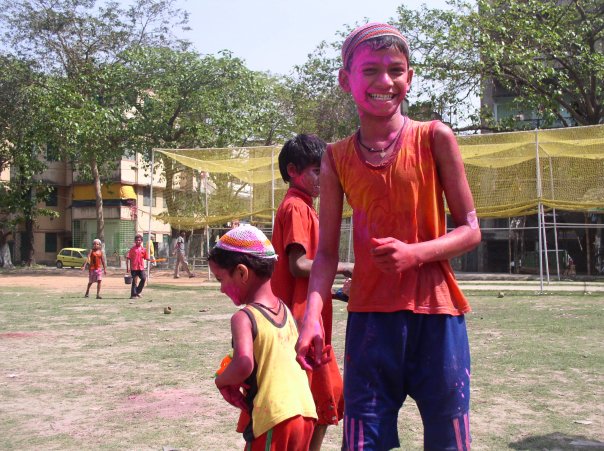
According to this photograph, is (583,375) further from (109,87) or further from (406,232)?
(109,87)

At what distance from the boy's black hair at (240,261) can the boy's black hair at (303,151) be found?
2.96 feet

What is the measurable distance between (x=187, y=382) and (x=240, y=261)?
387 centimetres

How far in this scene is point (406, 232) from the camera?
2328 mm

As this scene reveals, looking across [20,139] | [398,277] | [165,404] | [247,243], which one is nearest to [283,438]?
[247,243]

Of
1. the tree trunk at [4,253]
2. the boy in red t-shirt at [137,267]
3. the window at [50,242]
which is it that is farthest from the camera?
the window at [50,242]

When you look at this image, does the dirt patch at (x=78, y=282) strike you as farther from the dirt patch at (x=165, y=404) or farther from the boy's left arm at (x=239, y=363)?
the boy's left arm at (x=239, y=363)

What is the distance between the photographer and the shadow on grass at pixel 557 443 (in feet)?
14.2

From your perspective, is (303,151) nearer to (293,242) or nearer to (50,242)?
(293,242)

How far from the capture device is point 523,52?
22.6 meters

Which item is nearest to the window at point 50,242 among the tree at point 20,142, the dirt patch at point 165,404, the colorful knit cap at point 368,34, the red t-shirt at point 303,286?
the tree at point 20,142

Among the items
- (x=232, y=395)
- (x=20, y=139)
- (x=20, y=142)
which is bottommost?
(x=232, y=395)

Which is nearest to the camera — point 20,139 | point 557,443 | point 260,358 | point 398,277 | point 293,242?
point 398,277

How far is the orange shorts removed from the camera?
282 centimetres

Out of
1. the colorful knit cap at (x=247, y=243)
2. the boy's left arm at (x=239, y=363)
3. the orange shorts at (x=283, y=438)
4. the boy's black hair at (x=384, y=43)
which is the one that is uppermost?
the boy's black hair at (x=384, y=43)
